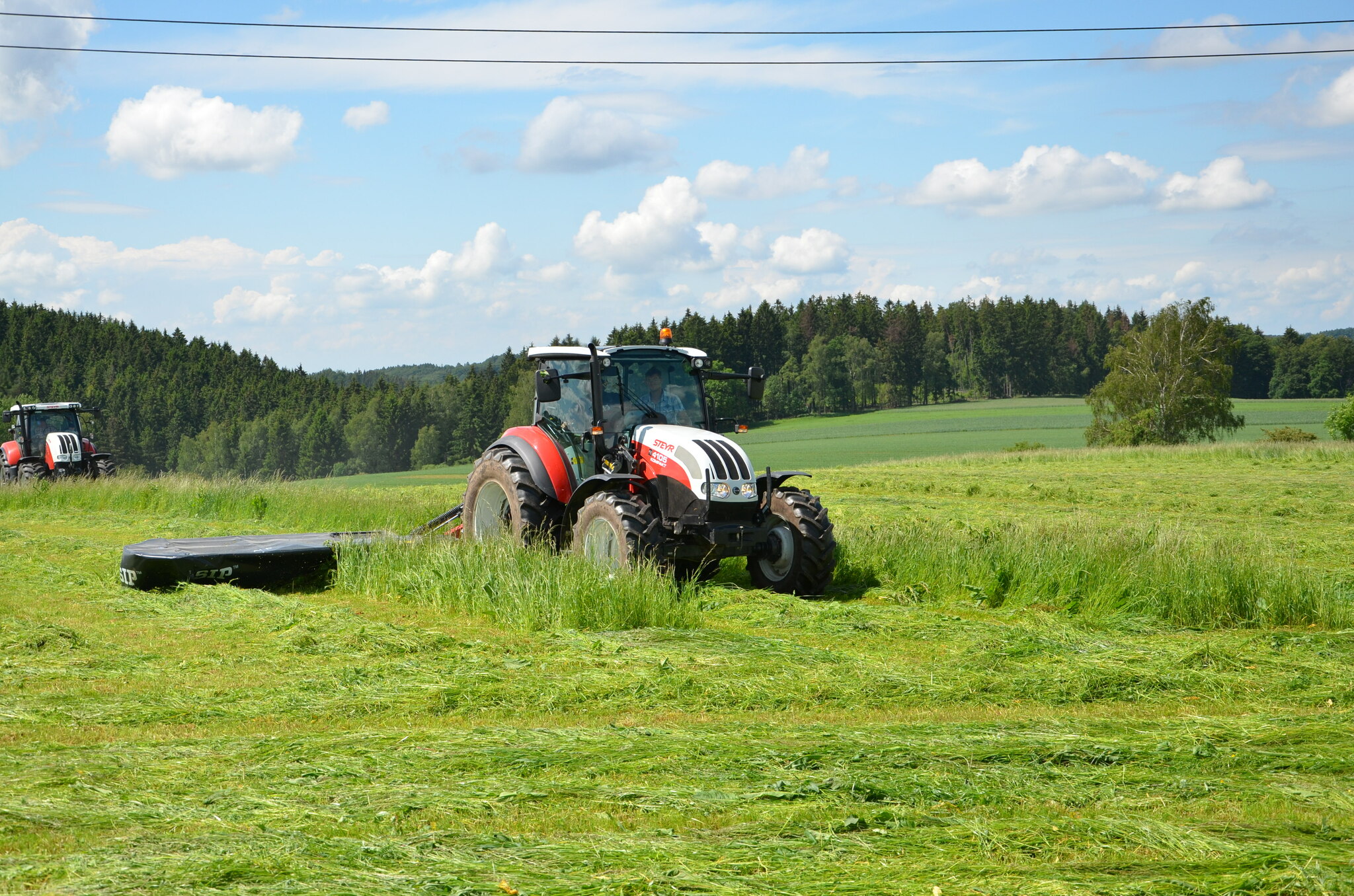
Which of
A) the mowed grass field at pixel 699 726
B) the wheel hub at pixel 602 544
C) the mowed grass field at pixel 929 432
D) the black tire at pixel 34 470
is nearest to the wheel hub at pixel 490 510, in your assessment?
the mowed grass field at pixel 699 726

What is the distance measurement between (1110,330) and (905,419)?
4481 cm

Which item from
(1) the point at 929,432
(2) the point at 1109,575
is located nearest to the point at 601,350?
(2) the point at 1109,575

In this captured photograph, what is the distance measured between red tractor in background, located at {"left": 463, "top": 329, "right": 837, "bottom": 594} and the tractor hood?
0.5 inches

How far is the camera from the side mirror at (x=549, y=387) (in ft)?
36.1

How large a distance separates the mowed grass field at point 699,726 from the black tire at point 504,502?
28.9 inches

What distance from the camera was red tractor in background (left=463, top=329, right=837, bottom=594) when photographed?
10531 mm

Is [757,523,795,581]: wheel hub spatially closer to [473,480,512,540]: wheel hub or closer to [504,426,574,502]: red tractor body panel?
[504,426,574,502]: red tractor body panel

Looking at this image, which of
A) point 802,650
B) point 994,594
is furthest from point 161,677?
point 994,594

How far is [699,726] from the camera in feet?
20.3

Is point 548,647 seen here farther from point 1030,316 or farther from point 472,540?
point 1030,316

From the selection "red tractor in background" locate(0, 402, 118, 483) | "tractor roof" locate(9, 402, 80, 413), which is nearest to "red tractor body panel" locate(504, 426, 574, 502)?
"red tractor in background" locate(0, 402, 118, 483)

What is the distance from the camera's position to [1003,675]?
24.6ft

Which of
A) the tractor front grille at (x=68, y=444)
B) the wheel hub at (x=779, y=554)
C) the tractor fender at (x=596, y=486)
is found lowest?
the wheel hub at (x=779, y=554)

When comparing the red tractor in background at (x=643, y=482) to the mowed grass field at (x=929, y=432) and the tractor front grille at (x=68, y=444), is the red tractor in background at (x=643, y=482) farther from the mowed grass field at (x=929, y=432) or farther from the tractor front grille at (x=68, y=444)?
the mowed grass field at (x=929, y=432)
